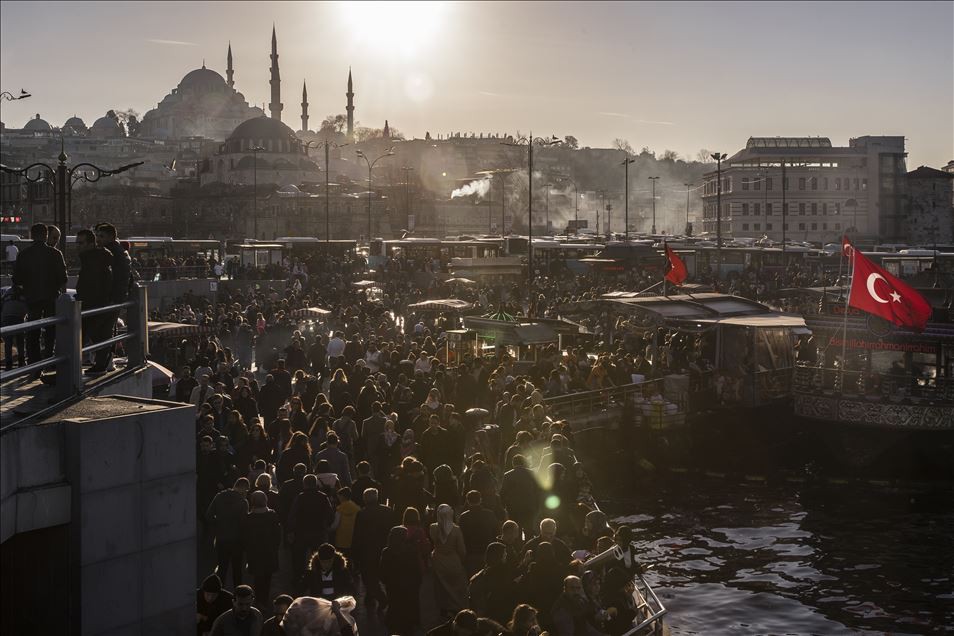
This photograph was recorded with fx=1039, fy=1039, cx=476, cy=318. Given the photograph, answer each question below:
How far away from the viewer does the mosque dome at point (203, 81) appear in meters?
163

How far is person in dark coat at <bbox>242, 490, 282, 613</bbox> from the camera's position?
9531 millimetres

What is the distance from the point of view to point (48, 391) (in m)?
6.55

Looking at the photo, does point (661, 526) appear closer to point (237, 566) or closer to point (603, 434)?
point (603, 434)

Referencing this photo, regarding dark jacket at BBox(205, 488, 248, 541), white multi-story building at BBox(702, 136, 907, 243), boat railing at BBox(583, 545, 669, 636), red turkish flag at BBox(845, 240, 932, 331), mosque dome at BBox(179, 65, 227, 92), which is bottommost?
boat railing at BBox(583, 545, 669, 636)

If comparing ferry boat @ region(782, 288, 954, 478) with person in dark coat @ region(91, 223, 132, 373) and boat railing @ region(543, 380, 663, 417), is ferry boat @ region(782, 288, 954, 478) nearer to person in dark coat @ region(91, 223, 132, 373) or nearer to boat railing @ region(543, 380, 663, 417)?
boat railing @ region(543, 380, 663, 417)

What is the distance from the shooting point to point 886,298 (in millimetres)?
20781

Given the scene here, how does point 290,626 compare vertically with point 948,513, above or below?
above

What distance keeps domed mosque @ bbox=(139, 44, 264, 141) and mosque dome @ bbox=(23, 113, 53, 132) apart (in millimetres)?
14671

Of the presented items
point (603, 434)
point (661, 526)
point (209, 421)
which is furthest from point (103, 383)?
point (603, 434)

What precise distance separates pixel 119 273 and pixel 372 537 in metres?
3.54

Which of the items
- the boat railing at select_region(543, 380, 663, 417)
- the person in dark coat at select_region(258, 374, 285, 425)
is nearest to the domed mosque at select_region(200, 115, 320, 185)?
the boat railing at select_region(543, 380, 663, 417)

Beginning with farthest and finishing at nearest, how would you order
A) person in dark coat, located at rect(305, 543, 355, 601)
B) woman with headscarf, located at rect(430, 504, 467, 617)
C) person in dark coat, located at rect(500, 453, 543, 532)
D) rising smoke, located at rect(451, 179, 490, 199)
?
rising smoke, located at rect(451, 179, 490, 199), person in dark coat, located at rect(500, 453, 543, 532), woman with headscarf, located at rect(430, 504, 467, 617), person in dark coat, located at rect(305, 543, 355, 601)

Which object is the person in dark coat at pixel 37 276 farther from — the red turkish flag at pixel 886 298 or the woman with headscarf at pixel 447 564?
the red turkish flag at pixel 886 298

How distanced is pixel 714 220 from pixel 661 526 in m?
89.7
